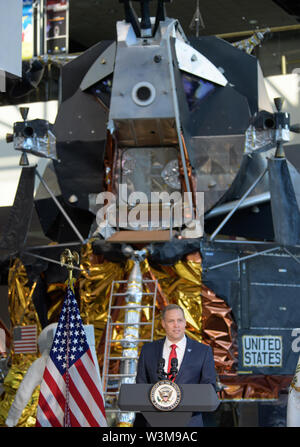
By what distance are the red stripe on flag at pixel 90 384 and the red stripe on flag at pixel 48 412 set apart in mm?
293

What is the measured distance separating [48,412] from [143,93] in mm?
4163

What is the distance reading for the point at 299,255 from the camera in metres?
8.37

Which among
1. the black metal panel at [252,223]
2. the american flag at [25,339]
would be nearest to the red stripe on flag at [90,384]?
the american flag at [25,339]

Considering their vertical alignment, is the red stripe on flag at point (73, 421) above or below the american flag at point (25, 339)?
below

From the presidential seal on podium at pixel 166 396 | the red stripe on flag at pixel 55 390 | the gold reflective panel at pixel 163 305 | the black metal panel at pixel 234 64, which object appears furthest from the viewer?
the black metal panel at pixel 234 64

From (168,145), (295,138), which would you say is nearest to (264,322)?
(168,145)

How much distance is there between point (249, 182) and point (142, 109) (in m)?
1.94

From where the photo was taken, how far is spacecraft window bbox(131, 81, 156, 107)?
8.10m

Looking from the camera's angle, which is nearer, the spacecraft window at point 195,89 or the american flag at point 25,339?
the american flag at point 25,339

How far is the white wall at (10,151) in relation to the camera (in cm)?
1365

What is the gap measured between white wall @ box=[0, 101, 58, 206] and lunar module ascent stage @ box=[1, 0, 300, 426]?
4399 mm

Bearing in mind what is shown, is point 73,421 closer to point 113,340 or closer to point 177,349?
point 177,349

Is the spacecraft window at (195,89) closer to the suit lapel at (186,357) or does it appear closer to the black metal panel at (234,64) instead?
the black metal panel at (234,64)
